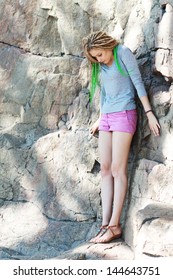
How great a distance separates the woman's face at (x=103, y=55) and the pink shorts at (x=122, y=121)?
41 centimetres

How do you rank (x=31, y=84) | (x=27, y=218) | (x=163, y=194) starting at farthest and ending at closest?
(x=31, y=84)
(x=27, y=218)
(x=163, y=194)

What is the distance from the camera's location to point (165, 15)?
14.7 feet

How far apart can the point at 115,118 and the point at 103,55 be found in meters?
0.49

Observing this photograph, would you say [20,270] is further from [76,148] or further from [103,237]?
[76,148]

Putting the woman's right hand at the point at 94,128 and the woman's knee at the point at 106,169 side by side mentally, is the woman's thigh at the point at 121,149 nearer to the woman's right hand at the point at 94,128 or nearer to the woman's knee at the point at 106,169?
the woman's knee at the point at 106,169

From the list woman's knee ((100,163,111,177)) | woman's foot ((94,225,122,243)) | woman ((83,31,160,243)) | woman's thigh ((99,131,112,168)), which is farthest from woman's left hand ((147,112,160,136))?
woman's foot ((94,225,122,243))

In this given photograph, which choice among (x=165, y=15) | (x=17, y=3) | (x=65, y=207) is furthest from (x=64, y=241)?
(x=17, y=3)

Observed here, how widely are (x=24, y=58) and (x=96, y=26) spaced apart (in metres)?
0.84

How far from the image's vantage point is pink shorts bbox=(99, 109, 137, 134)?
4.34m

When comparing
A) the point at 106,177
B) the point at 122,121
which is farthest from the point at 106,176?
the point at 122,121

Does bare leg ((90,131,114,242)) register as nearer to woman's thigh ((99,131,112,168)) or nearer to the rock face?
woman's thigh ((99,131,112,168))

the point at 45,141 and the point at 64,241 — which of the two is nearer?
the point at 64,241

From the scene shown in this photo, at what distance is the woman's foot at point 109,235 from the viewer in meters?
4.30

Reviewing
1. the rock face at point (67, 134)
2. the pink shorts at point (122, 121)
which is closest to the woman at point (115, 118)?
the pink shorts at point (122, 121)
